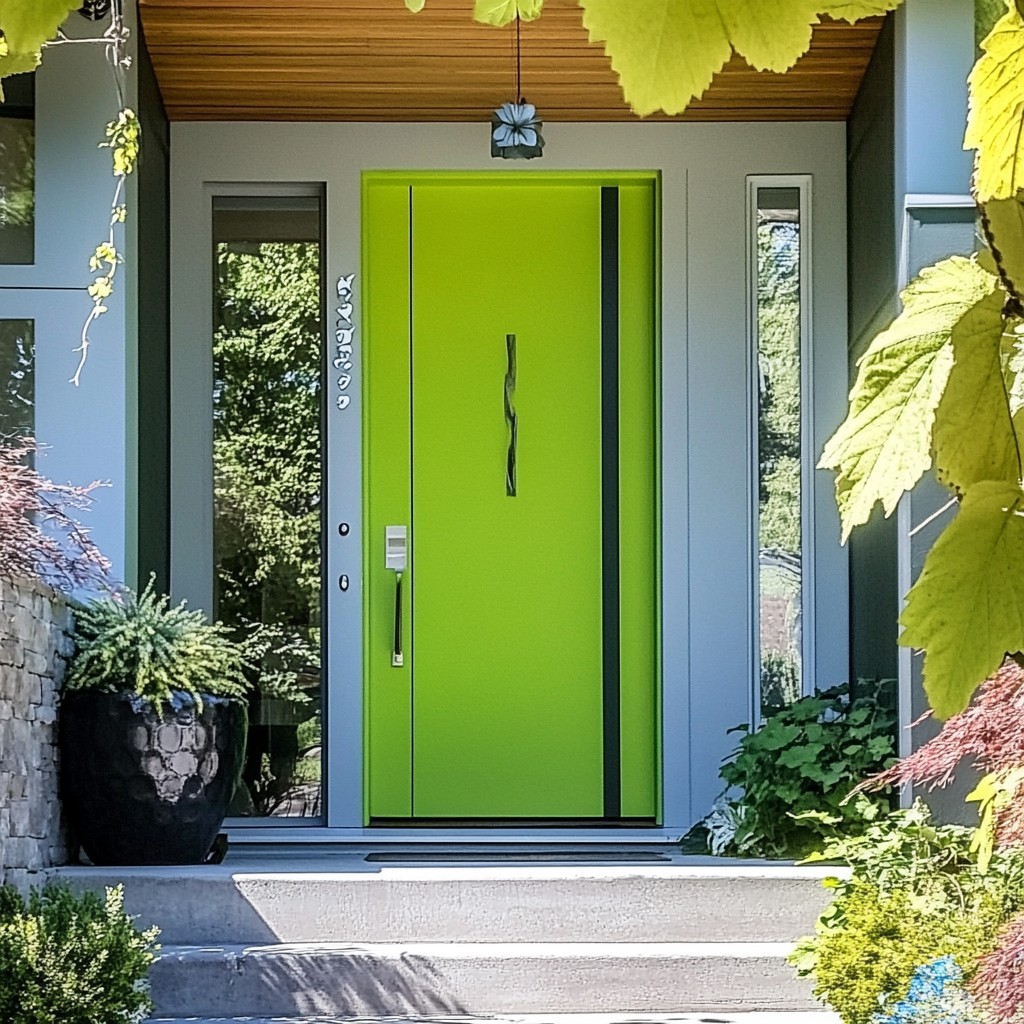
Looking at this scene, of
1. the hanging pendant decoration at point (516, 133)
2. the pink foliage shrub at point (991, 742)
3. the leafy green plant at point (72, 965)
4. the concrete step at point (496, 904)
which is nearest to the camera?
the pink foliage shrub at point (991, 742)

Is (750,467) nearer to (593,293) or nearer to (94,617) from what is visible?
(593,293)

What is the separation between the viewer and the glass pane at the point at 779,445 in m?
5.90

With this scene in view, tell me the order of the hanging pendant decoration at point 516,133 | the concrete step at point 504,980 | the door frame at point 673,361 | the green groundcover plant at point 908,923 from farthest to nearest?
1. the door frame at point 673,361
2. the hanging pendant decoration at point 516,133
3. the concrete step at point 504,980
4. the green groundcover plant at point 908,923

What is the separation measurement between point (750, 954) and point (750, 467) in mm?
2038

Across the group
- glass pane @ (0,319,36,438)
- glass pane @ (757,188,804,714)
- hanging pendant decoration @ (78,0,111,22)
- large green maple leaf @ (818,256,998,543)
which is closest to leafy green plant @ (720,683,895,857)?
glass pane @ (757,188,804,714)

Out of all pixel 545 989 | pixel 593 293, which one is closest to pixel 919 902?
pixel 545 989

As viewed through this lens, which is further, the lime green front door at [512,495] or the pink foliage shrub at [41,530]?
the lime green front door at [512,495]

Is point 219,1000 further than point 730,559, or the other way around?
point 730,559

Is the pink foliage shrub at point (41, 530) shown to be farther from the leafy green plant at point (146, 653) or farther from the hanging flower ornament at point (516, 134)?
the hanging flower ornament at point (516, 134)

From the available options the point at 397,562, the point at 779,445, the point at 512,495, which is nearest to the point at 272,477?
the point at 397,562

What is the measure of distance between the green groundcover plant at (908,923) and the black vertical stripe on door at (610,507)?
5.18 feet

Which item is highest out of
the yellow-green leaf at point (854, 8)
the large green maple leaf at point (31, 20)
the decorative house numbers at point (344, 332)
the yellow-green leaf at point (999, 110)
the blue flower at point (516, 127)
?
the blue flower at point (516, 127)

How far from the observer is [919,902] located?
13.0 feet

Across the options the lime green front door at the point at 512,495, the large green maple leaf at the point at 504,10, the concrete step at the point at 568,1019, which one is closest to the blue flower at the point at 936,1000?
the concrete step at the point at 568,1019
